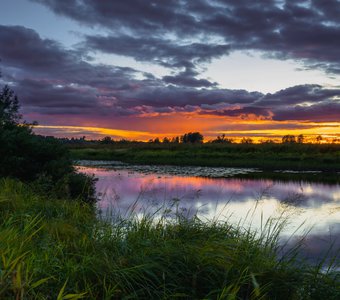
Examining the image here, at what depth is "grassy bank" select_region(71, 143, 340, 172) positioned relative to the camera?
37.9 meters

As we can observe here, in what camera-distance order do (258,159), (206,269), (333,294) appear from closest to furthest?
(206,269) < (333,294) < (258,159)

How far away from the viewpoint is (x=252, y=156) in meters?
45.1

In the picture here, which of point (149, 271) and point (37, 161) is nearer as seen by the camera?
point (149, 271)

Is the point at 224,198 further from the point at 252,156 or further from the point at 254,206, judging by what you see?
the point at 252,156

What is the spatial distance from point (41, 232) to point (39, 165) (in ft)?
24.5

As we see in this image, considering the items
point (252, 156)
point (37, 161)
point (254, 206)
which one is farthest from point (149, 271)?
point (252, 156)

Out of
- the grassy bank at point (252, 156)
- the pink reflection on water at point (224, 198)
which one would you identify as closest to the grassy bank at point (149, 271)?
the pink reflection on water at point (224, 198)

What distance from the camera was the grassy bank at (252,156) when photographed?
37.9 m

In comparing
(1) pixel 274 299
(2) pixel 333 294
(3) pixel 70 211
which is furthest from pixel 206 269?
(3) pixel 70 211

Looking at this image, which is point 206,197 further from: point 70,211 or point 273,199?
point 70,211

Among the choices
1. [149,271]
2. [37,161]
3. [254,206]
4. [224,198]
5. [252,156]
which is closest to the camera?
[149,271]

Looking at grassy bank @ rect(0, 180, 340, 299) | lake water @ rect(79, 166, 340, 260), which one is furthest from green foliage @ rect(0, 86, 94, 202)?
grassy bank @ rect(0, 180, 340, 299)

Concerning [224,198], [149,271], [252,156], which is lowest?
[224,198]

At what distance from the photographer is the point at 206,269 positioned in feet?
Answer: 15.4
